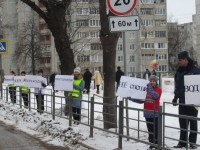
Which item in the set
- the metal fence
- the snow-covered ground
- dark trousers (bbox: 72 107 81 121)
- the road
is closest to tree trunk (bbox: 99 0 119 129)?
the metal fence

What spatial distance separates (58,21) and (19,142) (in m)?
5.23

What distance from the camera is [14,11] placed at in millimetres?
96625

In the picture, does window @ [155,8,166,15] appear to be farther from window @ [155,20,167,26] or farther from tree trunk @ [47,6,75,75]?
tree trunk @ [47,6,75,75]

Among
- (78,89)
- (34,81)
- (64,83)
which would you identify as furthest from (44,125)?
(34,81)

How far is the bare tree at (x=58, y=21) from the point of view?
14.4 m

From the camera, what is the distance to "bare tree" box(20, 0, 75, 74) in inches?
567

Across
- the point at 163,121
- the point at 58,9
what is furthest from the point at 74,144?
the point at 58,9

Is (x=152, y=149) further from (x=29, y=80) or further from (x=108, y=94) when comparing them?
(x=29, y=80)

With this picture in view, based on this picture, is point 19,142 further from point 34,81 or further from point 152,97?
point 34,81

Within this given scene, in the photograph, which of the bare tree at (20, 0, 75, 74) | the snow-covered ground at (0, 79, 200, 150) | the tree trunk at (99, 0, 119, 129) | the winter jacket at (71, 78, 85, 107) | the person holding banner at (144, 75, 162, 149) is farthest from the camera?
the bare tree at (20, 0, 75, 74)

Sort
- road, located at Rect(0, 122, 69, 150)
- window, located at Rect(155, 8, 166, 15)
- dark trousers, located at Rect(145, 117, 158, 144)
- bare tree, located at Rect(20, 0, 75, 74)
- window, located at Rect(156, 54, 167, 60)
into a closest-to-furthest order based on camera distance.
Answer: dark trousers, located at Rect(145, 117, 158, 144) < road, located at Rect(0, 122, 69, 150) < bare tree, located at Rect(20, 0, 75, 74) < window, located at Rect(155, 8, 166, 15) < window, located at Rect(156, 54, 167, 60)

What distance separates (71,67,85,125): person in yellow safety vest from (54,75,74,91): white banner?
0.15m

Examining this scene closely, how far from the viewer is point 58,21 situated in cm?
1448

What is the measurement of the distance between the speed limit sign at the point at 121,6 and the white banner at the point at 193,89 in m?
1.98
